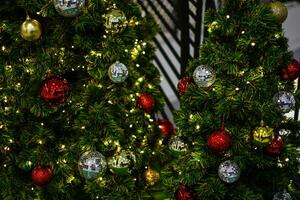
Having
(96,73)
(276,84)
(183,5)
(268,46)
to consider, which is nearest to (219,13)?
(268,46)

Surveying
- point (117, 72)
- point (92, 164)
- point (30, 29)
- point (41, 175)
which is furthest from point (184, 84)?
point (41, 175)

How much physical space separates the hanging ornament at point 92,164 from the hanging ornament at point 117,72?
13.5 inches

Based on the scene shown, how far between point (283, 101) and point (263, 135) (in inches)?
6.0

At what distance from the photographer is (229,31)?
1866mm

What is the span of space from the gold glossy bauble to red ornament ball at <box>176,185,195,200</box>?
36cm

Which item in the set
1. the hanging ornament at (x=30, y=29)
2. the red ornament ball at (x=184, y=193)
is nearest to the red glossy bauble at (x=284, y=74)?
the red ornament ball at (x=184, y=193)

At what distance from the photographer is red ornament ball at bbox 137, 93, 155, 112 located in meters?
2.32

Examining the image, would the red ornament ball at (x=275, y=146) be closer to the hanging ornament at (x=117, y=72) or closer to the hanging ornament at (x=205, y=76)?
the hanging ornament at (x=205, y=76)

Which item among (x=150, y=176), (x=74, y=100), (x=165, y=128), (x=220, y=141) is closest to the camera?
(x=220, y=141)

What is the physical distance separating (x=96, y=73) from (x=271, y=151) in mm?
812

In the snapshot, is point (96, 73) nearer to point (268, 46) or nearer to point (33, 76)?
point (33, 76)

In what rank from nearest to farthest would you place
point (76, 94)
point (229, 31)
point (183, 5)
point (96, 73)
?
point (229, 31) → point (96, 73) → point (76, 94) → point (183, 5)

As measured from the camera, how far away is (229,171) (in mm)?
1922

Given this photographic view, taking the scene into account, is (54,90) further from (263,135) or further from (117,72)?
(263,135)
